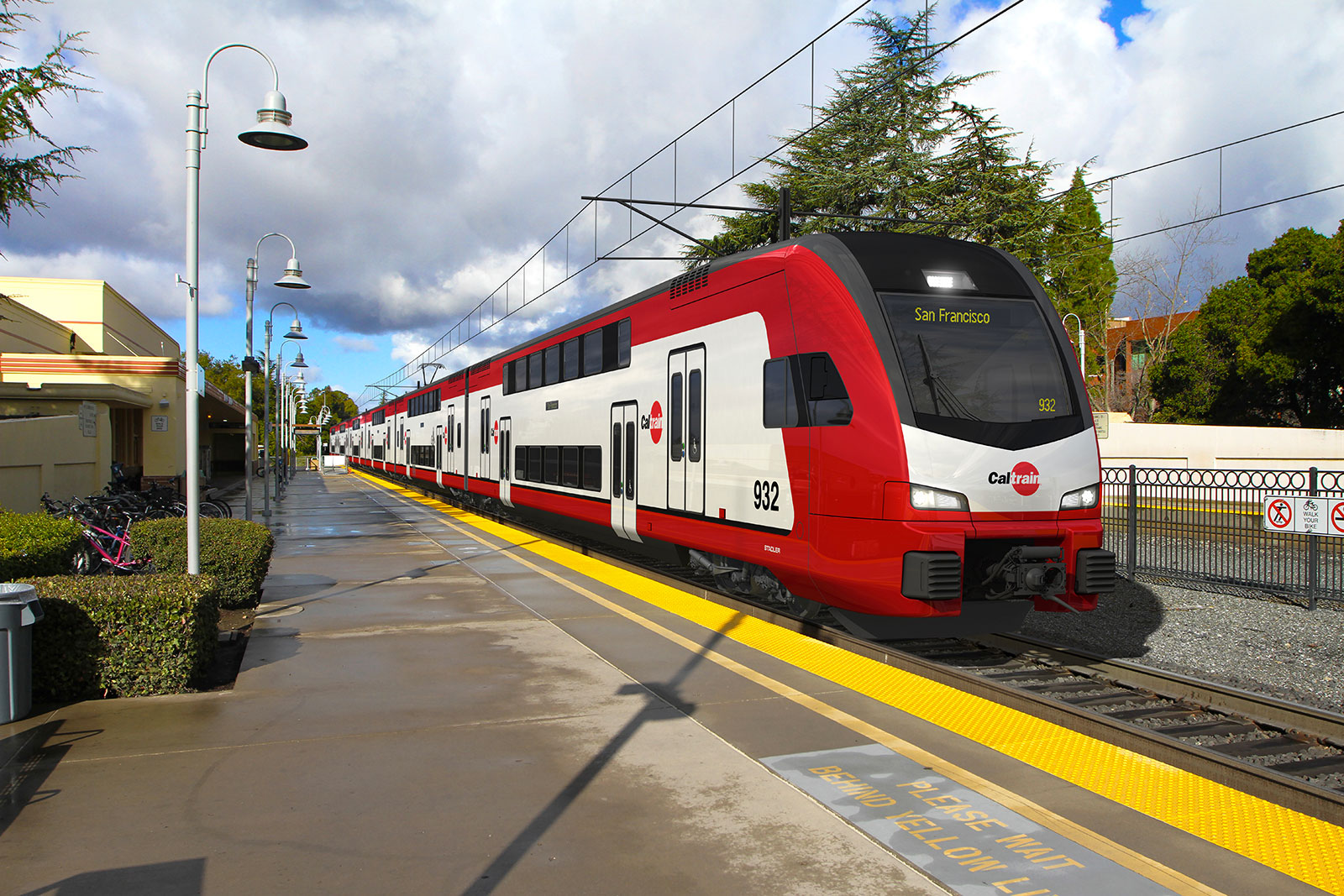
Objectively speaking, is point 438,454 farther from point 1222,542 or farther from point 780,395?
point 780,395

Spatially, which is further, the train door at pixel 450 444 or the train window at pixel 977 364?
the train door at pixel 450 444

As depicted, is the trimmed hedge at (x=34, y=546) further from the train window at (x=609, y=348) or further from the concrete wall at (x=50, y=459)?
the train window at (x=609, y=348)

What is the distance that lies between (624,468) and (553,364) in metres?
4.65

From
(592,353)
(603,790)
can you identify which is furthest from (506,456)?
(603,790)

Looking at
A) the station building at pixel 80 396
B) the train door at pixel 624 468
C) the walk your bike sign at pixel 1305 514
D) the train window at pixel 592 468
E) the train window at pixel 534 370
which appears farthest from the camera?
the station building at pixel 80 396

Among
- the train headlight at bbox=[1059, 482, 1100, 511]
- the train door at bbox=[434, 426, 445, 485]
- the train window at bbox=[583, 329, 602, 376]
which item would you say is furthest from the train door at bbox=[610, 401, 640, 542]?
the train door at bbox=[434, 426, 445, 485]

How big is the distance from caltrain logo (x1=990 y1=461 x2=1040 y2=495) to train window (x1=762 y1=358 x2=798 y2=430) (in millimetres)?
1842

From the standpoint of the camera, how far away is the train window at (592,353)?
14188 mm

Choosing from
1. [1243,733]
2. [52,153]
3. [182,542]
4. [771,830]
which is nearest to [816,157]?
[52,153]

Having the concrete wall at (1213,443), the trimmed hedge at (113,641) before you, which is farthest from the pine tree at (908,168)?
the trimmed hedge at (113,641)

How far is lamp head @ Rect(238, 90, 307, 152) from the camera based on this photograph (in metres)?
10.9

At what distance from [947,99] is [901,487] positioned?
91.6 ft

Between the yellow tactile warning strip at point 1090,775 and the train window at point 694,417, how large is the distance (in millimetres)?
2315

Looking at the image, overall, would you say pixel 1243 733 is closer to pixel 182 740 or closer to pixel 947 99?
pixel 182 740
